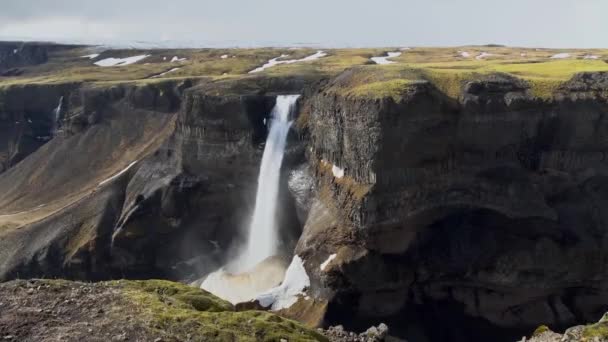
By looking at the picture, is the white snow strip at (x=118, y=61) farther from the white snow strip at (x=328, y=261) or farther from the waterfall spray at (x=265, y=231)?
the white snow strip at (x=328, y=261)

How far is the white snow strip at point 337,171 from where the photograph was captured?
173ft

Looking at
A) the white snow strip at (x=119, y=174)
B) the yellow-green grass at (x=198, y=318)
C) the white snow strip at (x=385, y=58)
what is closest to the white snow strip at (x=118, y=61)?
the white snow strip at (x=385, y=58)

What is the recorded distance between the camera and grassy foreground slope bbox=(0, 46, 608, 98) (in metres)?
53.1

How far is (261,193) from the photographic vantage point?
6228cm

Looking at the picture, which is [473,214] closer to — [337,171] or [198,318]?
[337,171]

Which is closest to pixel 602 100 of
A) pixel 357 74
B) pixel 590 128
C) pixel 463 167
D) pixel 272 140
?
pixel 590 128

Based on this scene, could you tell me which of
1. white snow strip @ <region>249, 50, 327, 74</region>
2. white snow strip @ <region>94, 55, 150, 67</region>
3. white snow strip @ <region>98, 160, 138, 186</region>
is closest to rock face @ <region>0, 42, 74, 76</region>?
white snow strip @ <region>94, 55, 150, 67</region>

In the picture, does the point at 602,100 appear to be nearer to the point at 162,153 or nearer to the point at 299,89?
the point at 299,89

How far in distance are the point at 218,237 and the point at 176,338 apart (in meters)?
43.3

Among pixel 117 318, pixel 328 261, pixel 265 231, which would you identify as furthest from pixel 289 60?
pixel 117 318

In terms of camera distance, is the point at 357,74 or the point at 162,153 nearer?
the point at 357,74

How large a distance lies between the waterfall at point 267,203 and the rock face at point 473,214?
10951mm

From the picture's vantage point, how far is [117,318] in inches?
898

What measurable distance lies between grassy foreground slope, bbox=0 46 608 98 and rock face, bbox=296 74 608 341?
109 inches
